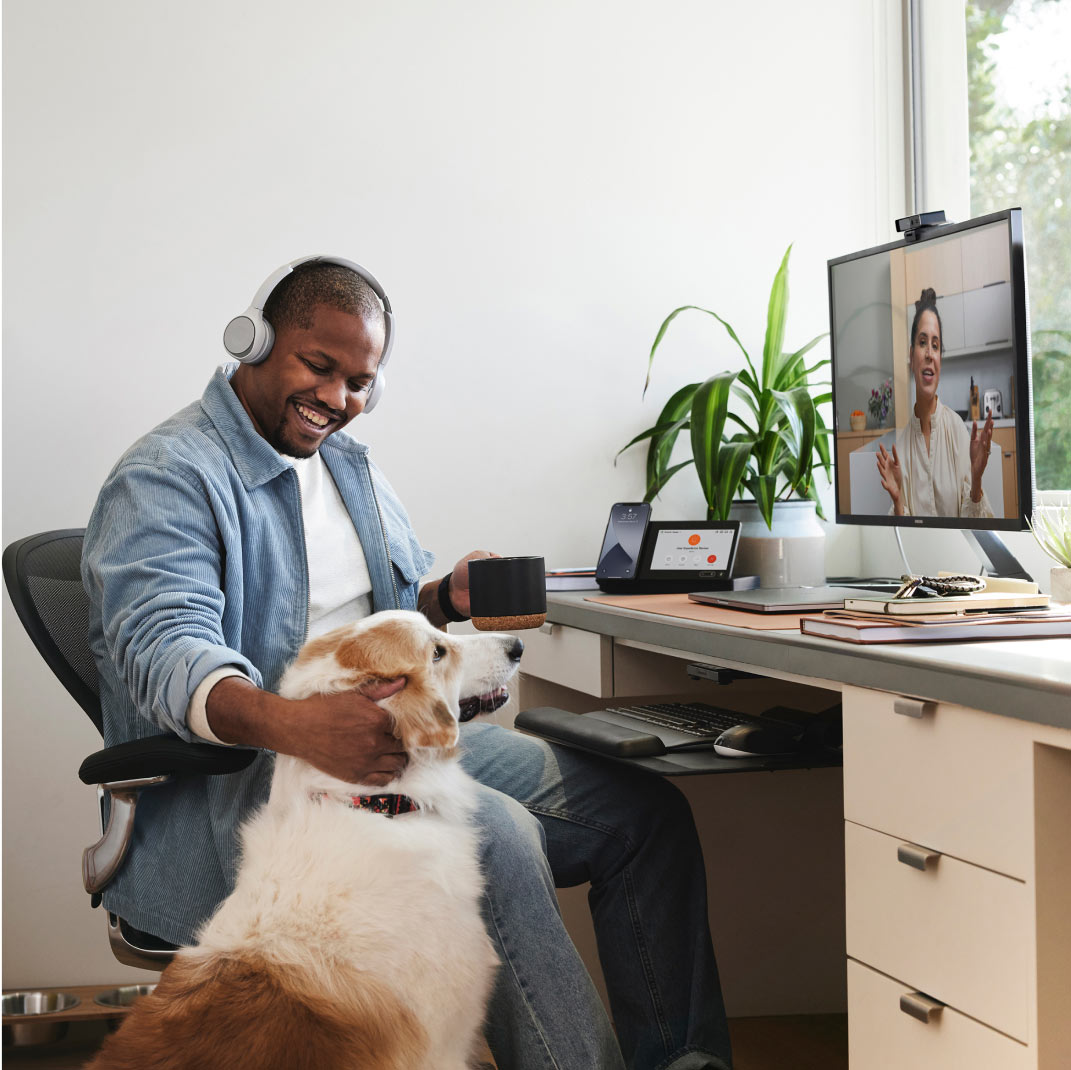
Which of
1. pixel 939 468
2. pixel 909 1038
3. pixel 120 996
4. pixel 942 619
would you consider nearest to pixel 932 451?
pixel 939 468

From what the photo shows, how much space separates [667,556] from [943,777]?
3.44 ft

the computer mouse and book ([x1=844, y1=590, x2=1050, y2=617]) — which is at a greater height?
book ([x1=844, y1=590, x2=1050, y2=617])

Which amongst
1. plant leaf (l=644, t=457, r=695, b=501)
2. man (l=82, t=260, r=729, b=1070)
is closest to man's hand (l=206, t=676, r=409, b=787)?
man (l=82, t=260, r=729, b=1070)

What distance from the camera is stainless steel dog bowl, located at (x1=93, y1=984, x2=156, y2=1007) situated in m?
2.16

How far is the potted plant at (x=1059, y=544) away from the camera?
1.60m

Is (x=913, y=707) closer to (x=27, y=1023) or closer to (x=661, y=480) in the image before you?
(x=661, y=480)

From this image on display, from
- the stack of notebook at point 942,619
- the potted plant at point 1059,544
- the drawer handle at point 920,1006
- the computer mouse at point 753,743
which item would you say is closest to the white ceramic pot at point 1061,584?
the potted plant at point 1059,544

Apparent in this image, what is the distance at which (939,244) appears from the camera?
179 centimetres

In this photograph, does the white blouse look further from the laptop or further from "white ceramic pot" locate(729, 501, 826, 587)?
"white ceramic pot" locate(729, 501, 826, 587)

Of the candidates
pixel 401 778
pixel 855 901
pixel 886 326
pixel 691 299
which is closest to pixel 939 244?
pixel 886 326

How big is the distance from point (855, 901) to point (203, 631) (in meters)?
0.83

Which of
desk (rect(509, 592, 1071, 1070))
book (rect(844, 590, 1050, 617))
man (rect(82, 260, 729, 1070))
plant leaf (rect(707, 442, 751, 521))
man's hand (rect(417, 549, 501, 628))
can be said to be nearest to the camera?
desk (rect(509, 592, 1071, 1070))

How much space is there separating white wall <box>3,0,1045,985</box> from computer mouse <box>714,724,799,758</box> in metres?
1.05

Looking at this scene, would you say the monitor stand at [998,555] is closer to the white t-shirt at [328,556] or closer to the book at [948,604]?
the book at [948,604]
